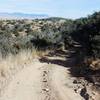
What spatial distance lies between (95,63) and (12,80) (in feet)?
20.5

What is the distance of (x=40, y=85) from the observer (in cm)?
1508

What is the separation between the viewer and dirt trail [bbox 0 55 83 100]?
508 inches

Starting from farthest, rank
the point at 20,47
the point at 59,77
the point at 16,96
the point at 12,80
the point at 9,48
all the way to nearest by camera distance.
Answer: the point at 20,47
the point at 9,48
the point at 59,77
the point at 12,80
the point at 16,96

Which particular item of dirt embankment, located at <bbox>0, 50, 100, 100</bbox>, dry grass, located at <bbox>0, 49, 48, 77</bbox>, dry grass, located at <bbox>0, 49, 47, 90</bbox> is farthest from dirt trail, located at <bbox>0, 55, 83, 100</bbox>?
dry grass, located at <bbox>0, 49, 48, 77</bbox>

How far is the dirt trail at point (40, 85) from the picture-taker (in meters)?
12.9

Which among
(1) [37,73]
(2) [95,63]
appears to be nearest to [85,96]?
(1) [37,73]

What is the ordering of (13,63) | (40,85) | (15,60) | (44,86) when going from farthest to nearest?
(15,60) < (13,63) < (40,85) < (44,86)

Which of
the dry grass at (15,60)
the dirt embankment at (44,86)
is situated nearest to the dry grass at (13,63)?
the dry grass at (15,60)

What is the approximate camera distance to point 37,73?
728 inches

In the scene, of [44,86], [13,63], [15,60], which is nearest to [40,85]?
[44,86]

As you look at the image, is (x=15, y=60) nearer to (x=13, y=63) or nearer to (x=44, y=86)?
(x=13, y=63)

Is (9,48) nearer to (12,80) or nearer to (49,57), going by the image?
(49,57)

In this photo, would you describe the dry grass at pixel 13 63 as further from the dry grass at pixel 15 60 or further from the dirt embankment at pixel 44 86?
the dirt embankment at pixel 44 86

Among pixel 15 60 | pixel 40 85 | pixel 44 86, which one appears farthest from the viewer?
pixel 15 60
